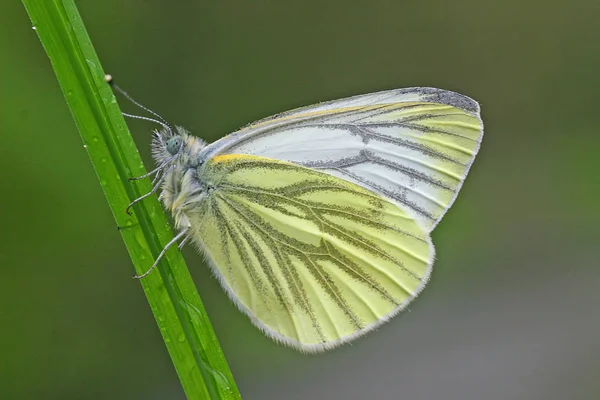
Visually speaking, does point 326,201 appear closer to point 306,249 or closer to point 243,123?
point 306,249

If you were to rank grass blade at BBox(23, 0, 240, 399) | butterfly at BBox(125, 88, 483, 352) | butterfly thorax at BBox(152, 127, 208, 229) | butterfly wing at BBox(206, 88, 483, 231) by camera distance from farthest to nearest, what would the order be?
butterfly wing at BBox(206, 88, 483, 231) < butterfly at BBox(125, 88, 483, 352) < butterfly thorax at BBox(152, 127, 208, 229) < grass blade at BBox(23, 0, 240, 399)

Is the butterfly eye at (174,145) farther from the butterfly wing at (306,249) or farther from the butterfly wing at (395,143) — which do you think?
the butterfly wing at (395,143)

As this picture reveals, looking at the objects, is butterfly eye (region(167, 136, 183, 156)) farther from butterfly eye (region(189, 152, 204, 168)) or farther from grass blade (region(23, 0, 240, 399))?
grass blade (region(23, 0, 240, 399))

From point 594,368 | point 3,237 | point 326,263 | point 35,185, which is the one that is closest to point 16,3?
point 35,185

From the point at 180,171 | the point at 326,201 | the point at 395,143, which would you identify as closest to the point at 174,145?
the point at 180,171

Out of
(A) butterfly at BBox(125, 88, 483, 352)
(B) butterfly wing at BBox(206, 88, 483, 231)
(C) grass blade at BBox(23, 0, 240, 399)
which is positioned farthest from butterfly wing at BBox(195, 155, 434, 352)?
(C) grass blade at BBox(23, 0, 240, 399)

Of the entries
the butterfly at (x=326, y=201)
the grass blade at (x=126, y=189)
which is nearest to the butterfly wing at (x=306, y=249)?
the butterfly at (x=326, y=201)

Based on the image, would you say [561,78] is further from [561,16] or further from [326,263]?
[326,263]
